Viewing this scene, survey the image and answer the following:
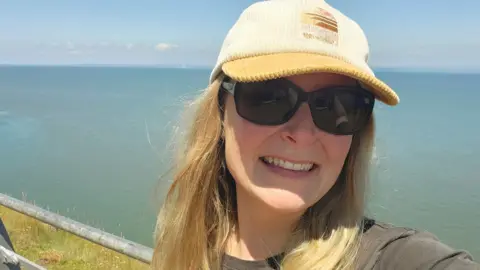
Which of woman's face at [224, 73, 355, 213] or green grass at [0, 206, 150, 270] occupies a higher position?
woman's face at [224, 73, 355, 213]

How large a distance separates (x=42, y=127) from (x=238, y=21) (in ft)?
110

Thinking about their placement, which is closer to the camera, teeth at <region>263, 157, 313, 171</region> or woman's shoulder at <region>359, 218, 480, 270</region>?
woman's shoulder at <region>359, 218, 480, 270</region>

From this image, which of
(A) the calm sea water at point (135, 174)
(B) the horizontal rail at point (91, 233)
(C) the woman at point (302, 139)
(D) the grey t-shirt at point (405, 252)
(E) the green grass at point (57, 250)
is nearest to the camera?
(D) the grey t-shirt at point (405, 252)

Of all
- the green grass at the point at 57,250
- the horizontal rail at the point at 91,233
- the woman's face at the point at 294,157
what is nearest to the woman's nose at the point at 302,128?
the woman's face at the point at 294,157

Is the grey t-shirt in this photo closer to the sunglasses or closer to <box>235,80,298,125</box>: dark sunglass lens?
the sunglasses

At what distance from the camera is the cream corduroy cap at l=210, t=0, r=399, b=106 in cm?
135

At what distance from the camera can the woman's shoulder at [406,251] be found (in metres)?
1.26

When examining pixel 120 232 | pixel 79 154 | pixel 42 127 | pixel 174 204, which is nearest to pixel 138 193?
pixel 120 232

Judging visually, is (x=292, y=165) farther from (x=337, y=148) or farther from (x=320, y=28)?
(x=320, y=28)

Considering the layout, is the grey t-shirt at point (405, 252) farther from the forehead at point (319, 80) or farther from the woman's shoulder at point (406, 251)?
the forehead at point (319, 80)

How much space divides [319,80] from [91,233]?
1.76 metres

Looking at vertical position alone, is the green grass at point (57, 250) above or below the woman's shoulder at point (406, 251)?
below

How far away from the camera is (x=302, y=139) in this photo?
149cm

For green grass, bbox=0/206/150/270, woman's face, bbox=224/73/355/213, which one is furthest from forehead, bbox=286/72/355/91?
green grass, bbox=0/206/150/270
